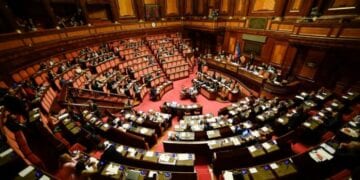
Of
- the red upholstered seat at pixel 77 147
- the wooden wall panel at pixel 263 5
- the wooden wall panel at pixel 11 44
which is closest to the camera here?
the red upholstered seat at pixel 77 147

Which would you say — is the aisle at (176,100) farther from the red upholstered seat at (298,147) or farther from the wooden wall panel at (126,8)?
the wooden wall panel at (126,8)

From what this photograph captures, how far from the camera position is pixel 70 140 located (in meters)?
5.01

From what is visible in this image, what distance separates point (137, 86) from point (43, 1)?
21.3 feet

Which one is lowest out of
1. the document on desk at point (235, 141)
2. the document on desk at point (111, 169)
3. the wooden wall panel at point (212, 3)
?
the document on desk at point (235, 141)

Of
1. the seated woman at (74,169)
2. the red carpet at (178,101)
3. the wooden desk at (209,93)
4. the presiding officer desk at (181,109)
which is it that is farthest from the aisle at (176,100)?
the seated woman at (74,169)

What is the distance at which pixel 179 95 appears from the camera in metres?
9.98

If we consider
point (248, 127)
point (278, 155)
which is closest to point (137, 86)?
point (248, 127)

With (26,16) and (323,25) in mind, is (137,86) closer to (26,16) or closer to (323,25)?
(26,16)

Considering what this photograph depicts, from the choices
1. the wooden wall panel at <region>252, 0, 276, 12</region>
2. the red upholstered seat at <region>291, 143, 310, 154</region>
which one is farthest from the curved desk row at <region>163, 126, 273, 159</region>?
the wooden wall panel at <region>252, 0, 276, 12</region>

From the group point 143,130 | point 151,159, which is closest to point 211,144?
point 151,159

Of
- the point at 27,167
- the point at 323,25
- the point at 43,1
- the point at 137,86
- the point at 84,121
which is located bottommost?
the point at 137,86

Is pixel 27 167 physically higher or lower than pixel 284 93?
higher

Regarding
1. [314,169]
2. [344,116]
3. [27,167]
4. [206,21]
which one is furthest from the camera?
[206,21]

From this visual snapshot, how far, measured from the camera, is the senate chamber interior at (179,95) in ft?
12.2
